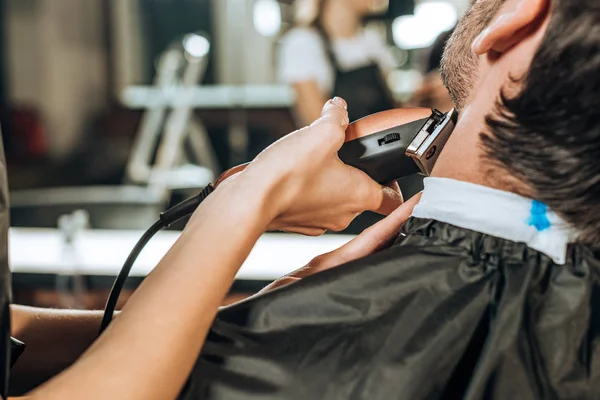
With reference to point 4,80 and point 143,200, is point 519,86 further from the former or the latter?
point 4,80

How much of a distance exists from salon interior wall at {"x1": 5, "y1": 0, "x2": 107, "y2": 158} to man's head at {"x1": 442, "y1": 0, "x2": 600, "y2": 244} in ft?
20.7

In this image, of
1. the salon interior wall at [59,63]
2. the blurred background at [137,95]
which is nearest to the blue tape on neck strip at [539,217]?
the blurred background at [137,95]

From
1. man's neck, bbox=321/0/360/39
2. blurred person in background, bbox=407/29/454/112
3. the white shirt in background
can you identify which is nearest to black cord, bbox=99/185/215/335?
blurred person in background, bbox=407/29/454/112

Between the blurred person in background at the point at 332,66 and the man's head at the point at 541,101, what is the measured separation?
1.91 m

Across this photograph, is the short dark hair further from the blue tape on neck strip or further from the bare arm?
the bare arm

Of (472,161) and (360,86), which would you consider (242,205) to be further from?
(360,86)

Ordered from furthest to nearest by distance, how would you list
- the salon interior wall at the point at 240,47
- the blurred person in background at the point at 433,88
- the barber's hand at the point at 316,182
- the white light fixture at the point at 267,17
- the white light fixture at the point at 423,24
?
the salon interior wall at the point at 240,47 < the white light fixture at the point at 267,17 < the white light fixture at the point at 423,24 < the blurred person in background at the point at 433,88 < the barber's hand at the point at 316,182

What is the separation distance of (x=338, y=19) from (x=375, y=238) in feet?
6.96

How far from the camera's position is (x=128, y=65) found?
6.93 metres

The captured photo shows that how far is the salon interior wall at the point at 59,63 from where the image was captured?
6.35 metres

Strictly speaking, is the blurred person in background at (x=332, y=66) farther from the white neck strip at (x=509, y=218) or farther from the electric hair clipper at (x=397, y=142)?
the white neck strip at (x=509, y=218)

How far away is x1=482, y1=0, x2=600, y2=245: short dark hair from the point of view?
0.70 meters

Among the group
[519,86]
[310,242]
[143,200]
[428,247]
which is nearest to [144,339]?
[428,247]

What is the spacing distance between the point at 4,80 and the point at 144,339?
6548mm
